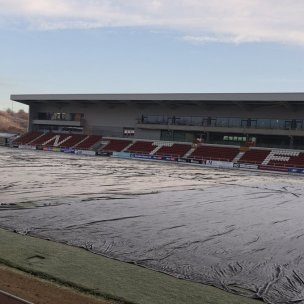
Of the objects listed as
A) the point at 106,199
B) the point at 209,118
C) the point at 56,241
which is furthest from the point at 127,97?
the point at 56,241

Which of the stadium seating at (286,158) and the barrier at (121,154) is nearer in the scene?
the stadium seating at (286,158)

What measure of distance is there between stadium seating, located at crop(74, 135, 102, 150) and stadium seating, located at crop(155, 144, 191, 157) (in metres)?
13.3

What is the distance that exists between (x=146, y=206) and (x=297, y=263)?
7.71m

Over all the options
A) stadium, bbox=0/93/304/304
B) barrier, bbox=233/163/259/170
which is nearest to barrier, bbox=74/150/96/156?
barrier, bbox=233/163/259/170

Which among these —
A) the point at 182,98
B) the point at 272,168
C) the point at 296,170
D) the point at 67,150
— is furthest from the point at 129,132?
the point at 296,170

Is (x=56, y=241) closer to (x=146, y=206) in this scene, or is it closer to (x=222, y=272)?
Result: (x=222, y=272)

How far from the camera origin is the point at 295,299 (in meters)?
7.64

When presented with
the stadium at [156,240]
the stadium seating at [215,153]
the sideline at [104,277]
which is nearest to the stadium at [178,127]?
the stadium seating at [215,153]

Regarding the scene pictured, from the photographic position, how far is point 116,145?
7056 centimetres

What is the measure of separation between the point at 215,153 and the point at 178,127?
31.2ft

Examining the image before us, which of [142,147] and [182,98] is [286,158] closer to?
[182,98]

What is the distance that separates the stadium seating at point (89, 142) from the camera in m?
71.4

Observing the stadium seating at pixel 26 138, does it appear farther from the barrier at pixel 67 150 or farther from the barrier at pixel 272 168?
the barrier at pixel 272 168

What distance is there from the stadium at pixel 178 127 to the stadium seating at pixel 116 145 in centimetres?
12
